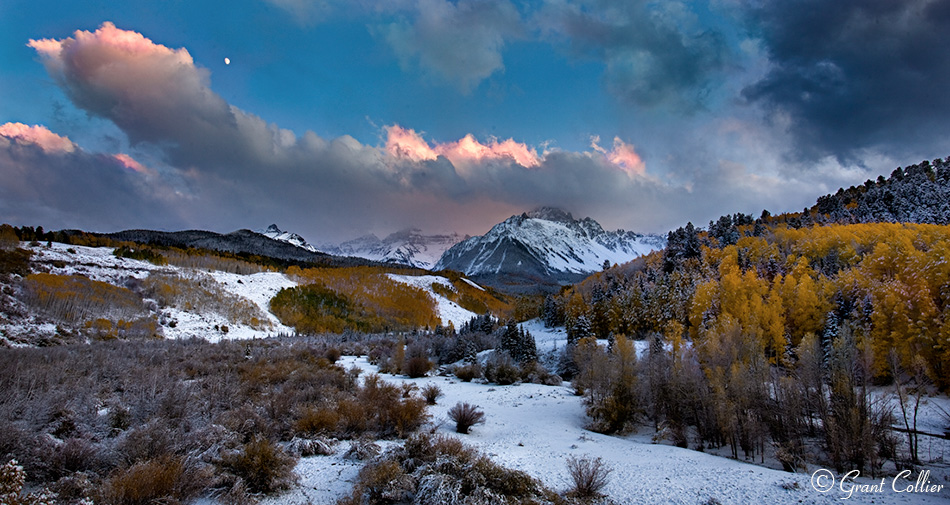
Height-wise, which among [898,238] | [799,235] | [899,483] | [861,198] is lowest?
[899,483]

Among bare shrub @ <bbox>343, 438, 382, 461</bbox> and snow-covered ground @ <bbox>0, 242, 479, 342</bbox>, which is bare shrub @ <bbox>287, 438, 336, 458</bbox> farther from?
snow-covered ground @ <bbox>0, 242, 479, 342</bbox>

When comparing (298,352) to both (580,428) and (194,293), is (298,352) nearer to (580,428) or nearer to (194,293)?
(580,428)

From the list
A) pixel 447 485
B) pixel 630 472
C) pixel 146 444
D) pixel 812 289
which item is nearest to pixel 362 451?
pixel 447 485

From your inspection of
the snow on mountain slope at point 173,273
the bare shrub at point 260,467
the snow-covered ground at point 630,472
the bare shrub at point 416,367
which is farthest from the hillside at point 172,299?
the snow-covered ground at point 630,472

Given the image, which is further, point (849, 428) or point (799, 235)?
point (799, 235)

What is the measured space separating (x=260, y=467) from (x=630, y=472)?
9706mm

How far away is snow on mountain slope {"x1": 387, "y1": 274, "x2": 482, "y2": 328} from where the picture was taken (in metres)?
128

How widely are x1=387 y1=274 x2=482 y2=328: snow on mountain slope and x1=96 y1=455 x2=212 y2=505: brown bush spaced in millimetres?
104161

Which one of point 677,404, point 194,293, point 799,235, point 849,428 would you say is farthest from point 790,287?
point 194,293

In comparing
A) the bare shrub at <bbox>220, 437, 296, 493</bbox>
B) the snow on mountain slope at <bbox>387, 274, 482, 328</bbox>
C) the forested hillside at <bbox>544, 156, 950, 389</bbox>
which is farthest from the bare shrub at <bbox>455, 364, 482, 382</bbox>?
the snow on mountain slope at <bbox>387, 274, 482, 328</bbox>

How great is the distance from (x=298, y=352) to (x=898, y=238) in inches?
2453

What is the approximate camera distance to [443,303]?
140250mm

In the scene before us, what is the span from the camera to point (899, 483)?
33.1 feet

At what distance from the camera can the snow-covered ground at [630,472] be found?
8.67 m
